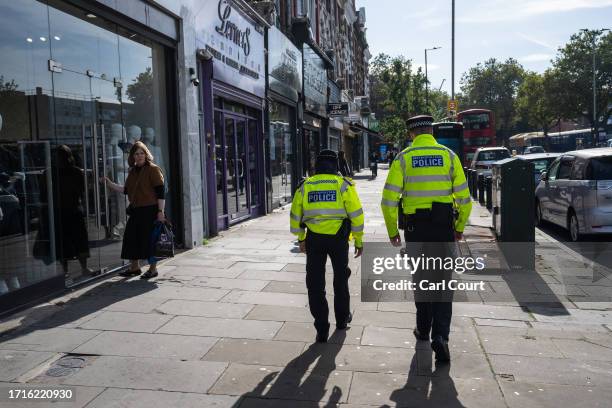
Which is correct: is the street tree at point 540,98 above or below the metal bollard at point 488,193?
above

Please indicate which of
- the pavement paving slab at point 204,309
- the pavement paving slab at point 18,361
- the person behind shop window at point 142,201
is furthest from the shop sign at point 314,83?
the pavement paving slab at point 18,361

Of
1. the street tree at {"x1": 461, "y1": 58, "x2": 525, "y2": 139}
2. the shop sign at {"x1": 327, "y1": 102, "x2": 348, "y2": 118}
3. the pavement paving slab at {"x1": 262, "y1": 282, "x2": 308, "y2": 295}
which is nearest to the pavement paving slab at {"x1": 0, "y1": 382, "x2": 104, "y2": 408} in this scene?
the pavement paving slab at {"x1": 262, "y1": 282, "x2": 308, "y2": 295}

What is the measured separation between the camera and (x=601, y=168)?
9852mm

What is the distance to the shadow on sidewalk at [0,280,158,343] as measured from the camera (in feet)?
17.5

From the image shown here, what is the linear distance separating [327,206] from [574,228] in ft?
22.9

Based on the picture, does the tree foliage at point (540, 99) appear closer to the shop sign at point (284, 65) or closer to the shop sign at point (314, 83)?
the shop sign at point (314, 83)

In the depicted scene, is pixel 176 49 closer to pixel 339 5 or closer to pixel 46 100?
pixel 46 100

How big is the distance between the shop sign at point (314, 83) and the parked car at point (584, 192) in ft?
37.8

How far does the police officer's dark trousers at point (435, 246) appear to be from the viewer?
182 inches

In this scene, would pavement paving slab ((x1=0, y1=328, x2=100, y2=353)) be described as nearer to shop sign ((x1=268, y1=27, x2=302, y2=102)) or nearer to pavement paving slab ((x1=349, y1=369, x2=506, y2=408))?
pavement paving slab ((x1=349, y1=369, x2=506, y2=408))

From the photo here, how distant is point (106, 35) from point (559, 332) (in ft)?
21.5

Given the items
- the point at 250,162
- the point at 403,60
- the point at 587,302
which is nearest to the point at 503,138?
the point at 403,60

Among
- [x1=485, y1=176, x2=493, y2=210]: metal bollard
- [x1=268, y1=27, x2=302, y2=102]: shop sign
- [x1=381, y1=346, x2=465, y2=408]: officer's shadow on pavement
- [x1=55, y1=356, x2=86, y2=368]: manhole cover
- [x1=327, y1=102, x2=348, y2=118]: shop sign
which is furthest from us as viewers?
[x1=327, y1=102, x2=348, y2=118]: shop sign

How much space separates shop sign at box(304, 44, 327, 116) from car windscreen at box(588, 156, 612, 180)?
41.1 ft
